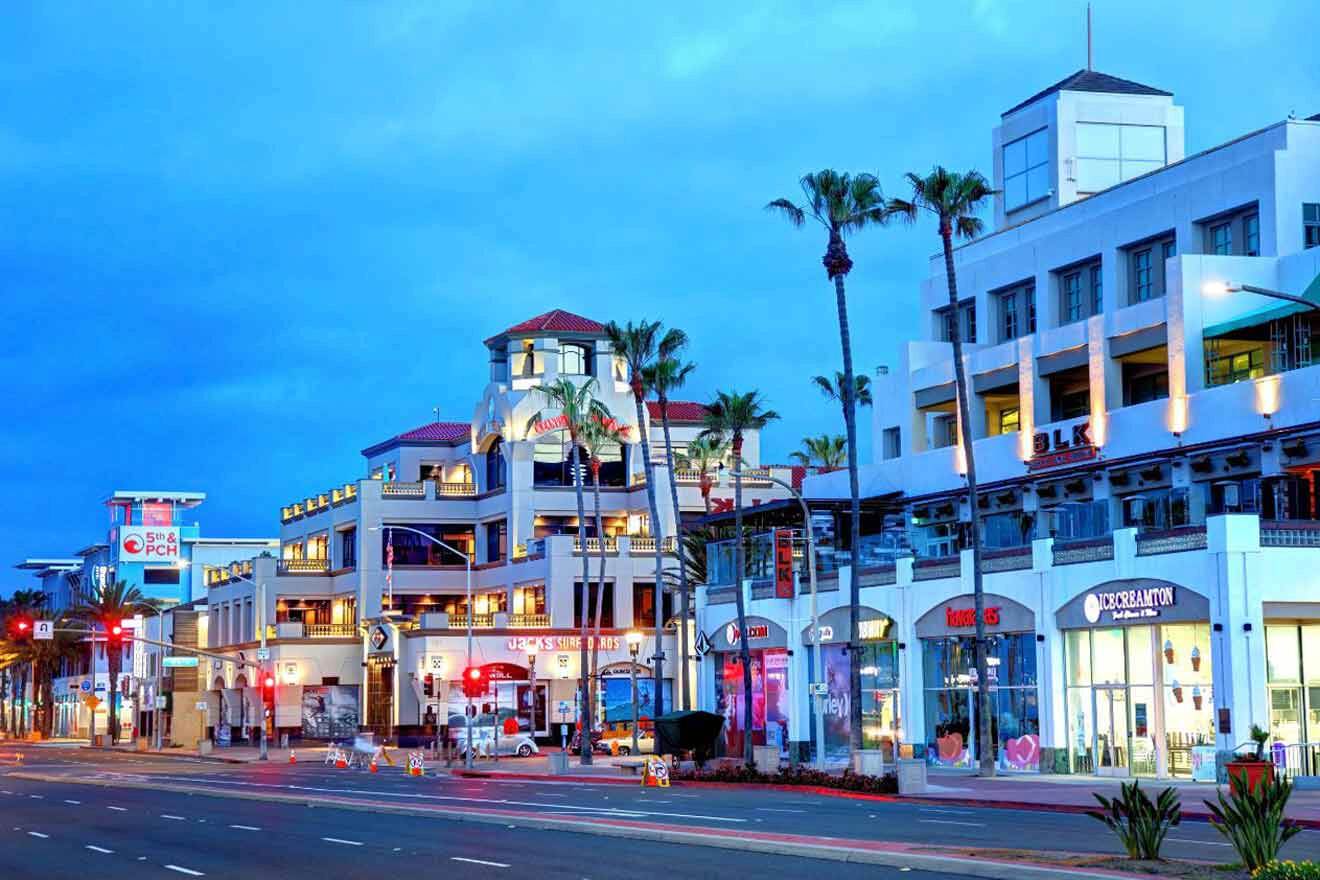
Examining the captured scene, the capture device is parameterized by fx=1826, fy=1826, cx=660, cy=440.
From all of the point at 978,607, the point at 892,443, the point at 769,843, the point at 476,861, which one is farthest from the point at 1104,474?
the point at 476,861

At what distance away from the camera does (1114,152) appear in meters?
66.9

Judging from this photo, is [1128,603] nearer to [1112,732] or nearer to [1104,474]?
[1112,732]

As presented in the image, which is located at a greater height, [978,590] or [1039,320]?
[1039,320]

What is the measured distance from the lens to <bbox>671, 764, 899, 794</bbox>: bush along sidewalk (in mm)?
44656

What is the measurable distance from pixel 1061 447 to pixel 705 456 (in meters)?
34.4

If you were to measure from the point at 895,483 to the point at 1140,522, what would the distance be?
15542 mm

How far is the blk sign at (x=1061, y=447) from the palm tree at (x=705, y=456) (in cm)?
2783

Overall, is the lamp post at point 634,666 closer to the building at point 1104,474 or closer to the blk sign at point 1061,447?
the building at point 1104,474

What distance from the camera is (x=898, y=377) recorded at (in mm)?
70312

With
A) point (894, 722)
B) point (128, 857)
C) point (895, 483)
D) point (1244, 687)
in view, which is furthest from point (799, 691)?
point (128, 857)

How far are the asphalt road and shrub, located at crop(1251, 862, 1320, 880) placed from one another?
602 centimetres

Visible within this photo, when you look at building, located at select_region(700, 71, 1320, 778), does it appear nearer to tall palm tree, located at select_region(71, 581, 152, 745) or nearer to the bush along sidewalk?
the bush along sidewalk

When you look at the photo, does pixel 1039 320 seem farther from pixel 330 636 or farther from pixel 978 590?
pixel 330 636

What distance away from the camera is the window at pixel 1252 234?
181ft
